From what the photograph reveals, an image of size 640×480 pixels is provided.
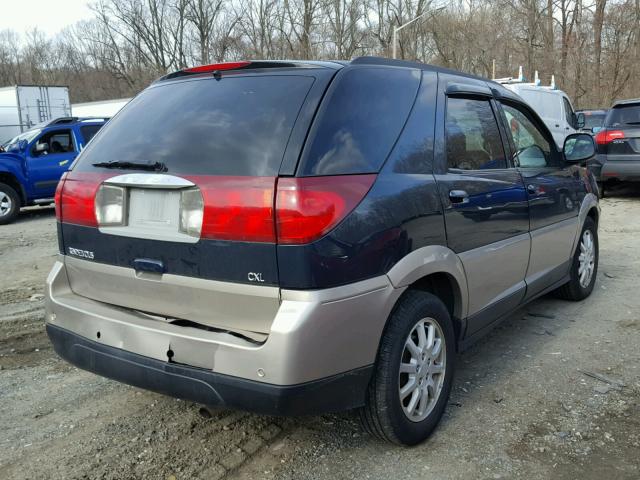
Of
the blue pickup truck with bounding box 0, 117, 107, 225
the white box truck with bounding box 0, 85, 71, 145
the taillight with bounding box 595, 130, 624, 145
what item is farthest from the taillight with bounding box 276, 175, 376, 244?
the white box truck with bounding box 0, 85, 71, 145

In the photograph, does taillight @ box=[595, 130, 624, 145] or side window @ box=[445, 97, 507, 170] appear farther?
taillight @ box=[595, 130, 624, 145]

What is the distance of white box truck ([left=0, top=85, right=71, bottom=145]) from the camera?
22.7 metres

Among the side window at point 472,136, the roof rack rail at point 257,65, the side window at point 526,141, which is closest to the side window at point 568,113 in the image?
the side window at point 526,141

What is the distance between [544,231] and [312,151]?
241 cm

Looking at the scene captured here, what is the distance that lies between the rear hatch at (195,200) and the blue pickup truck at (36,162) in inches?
368

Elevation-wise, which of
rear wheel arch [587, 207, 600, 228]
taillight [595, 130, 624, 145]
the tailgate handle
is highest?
taillight [595, 130, 624, 145]

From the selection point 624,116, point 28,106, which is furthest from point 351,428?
point 28,106

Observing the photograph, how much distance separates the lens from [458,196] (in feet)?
10.1

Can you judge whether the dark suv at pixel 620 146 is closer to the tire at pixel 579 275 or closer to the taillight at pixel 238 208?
the tire at pixel 579 275

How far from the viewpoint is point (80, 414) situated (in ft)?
10.7

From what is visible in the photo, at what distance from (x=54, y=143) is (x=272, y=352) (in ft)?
37.2

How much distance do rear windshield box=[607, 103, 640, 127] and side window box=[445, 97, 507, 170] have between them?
846 cm

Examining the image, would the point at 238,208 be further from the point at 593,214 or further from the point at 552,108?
the point at 552,108

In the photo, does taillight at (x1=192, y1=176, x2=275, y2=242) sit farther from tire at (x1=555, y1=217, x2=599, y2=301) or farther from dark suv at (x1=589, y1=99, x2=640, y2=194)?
dark suv at (x1=589, y1=99, x2=640, y2=194)
